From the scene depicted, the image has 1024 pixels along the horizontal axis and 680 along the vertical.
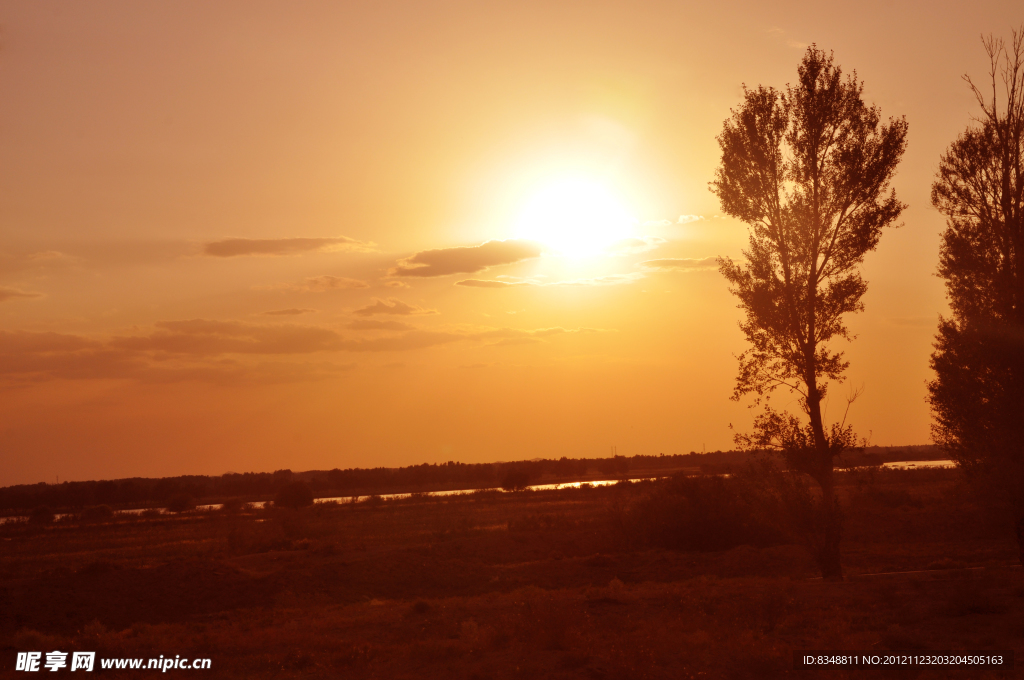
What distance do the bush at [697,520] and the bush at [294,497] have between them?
157 ft

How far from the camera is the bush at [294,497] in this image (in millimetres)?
75125

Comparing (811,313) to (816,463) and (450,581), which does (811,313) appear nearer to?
(816,463)

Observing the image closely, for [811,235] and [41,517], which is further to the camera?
[41,517]

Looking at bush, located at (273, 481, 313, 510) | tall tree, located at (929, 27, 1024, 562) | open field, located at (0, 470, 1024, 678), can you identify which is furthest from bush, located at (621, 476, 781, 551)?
bush, located at (273, 481, 313, 510)

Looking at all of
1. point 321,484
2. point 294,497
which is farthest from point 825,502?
point 321,484

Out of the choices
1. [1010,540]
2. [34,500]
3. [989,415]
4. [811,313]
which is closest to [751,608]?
[811,313]

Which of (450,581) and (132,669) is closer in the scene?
(132,669)

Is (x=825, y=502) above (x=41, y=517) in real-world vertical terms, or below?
above

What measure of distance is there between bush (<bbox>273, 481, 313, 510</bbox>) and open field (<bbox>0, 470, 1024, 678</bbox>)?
2820 cm

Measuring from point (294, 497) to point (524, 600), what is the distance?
6225 centimetres

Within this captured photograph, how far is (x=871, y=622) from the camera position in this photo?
13.0 metres

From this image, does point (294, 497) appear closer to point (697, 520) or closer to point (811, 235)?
point (697, 520)

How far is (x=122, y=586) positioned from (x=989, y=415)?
28525mm

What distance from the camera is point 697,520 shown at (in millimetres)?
35250
